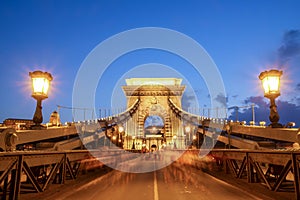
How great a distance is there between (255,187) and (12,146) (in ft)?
24.0

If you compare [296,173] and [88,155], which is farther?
[88,155]

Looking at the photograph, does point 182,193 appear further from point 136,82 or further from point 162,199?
point 136,82

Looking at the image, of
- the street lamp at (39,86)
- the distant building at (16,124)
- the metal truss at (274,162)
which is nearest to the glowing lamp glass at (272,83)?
the metal truss at (274,162)

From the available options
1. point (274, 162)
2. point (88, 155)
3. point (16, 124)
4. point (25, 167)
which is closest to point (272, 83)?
point (274, 162)

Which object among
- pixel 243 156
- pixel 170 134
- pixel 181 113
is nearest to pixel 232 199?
pixel 243 156

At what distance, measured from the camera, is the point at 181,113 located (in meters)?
66.1

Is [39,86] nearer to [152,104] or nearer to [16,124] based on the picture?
[16,124]

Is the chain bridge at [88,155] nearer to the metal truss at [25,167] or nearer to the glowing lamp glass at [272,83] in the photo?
the metal truss at [25,167]

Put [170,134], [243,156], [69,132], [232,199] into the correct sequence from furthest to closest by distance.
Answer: [170,134] < [69,132] < [243,156] < [232,199]

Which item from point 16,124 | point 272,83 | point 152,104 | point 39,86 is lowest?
point 16,124

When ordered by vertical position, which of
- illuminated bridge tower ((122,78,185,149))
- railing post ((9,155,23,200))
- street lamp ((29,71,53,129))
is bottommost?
railing post ((9,155,23,200))

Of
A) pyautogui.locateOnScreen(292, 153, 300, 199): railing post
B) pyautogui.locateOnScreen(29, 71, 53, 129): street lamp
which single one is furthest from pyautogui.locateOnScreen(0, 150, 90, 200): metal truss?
pyautogui.locateOnScreen(292, 153, 300, 199): railing post

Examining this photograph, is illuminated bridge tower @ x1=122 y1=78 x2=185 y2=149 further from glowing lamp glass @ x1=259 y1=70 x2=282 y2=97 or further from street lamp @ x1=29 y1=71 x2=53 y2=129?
street lamp @ x1=29 y1=71 x2=53 y2=129

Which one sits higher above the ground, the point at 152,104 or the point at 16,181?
the point at 152,104
